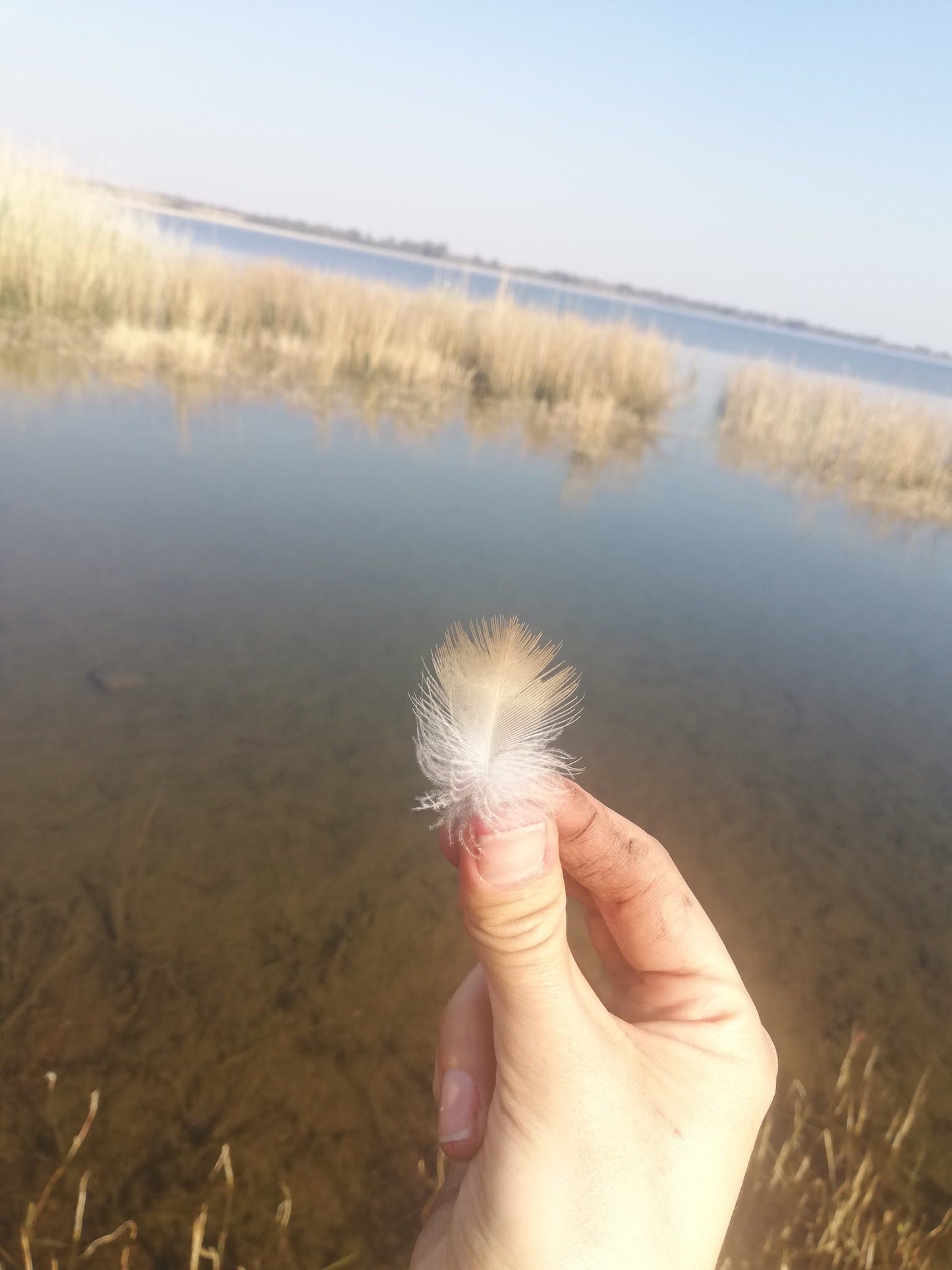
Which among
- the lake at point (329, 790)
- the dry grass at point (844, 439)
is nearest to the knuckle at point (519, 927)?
the lake at point (329, 790)

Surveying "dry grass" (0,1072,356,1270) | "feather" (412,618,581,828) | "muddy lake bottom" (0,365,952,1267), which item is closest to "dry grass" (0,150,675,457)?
"muddy lake bottom" (0,365,952,1267)

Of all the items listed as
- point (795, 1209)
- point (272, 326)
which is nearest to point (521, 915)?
point (795, 1209)

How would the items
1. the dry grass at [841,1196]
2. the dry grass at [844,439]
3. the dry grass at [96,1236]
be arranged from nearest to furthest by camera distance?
1. the dry grass at [96,1236]
2. the dry grass at [841,1196]
3. the dry grass at [844,439]

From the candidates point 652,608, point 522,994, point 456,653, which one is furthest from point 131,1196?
point 652,608

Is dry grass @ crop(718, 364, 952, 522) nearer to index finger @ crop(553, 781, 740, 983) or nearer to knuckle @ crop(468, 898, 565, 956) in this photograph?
index finger @ crop(553, 781, 740, 983)

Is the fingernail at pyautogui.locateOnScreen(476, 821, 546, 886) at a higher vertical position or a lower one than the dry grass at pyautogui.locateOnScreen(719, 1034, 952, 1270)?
higher

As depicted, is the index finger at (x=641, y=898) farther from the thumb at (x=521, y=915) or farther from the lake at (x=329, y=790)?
the lake at (x=329, y=790)

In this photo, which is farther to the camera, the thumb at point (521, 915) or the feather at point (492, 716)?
the feather at point (492, 716)
